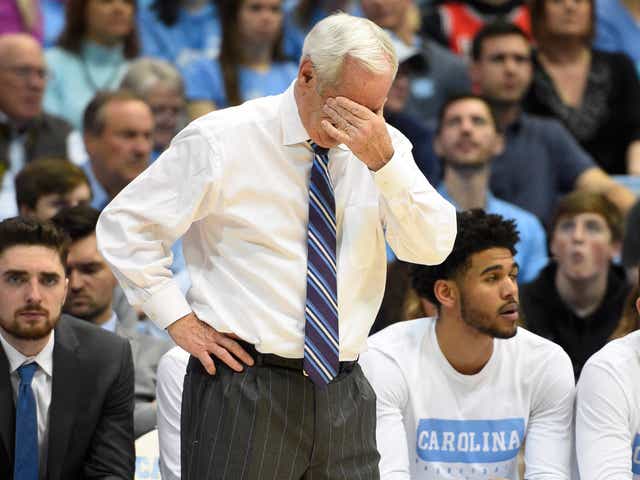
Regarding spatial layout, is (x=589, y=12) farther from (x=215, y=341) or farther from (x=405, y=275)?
(x=215, y=341)

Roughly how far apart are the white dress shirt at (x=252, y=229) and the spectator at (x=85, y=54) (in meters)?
3.73

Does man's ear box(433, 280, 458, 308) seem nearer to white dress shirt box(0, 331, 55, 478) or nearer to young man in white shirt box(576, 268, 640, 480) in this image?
young man in white shirt box(576, 268, 640, 480)

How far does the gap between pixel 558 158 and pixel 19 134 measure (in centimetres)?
256

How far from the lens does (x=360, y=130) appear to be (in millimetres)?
2414

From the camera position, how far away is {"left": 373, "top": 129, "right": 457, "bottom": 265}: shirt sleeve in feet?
8.09

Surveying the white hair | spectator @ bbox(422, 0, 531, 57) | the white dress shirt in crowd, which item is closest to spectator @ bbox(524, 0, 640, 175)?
spectator @ bbox(422, 0, 531, 57)

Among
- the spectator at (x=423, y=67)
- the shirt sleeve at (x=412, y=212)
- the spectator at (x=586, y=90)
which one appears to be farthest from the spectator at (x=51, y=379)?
the spectator at (x=586, y=90)

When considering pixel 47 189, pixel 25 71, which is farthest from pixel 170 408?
pixel 25 71

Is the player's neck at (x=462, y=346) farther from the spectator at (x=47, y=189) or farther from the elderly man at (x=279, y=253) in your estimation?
the spectator at (x=47, y=189)

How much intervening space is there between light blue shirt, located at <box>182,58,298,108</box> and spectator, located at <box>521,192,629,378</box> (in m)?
1.76

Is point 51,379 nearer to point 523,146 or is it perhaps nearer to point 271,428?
point 271,428

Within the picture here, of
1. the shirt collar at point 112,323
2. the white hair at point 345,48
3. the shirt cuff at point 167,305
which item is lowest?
the shirt collar at point 112,323

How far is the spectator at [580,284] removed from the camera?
490 cm

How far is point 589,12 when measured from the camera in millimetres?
6488
